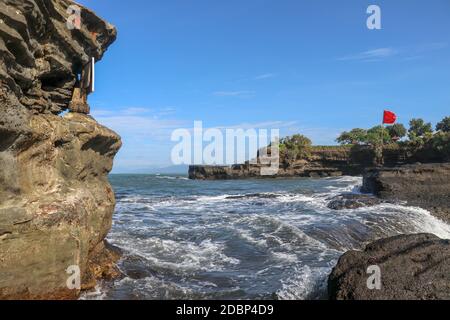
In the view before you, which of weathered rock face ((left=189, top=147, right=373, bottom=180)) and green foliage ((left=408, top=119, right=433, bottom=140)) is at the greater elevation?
green foliage ((left=408, top=119, right=433, bottom=140))

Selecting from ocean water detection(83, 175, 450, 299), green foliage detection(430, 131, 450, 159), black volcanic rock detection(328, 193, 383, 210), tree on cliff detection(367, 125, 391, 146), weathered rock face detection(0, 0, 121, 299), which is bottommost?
ocean water detection(83, 175, 450, 299)

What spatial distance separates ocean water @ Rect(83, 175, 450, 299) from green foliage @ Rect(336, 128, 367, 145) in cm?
6463

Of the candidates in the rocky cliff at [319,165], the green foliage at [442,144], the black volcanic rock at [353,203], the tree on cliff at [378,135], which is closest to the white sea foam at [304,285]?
the black volcanic rock at [353,203]

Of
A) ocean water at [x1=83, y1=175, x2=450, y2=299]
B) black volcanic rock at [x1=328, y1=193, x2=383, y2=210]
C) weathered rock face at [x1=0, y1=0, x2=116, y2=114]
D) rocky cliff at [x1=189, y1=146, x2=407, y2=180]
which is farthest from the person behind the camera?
rocky cliff at [x1=189, y1=146, x2=407, y2=180]

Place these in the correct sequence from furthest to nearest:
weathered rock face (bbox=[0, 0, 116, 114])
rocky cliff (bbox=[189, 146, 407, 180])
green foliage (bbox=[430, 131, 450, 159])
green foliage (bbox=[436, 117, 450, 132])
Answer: green foliage (bbox=[436, 117, 450, 132]) → rocky cliff (bbox=[189, 146, 407, 180]) → green foliage (bbox=[430, 131, 450, 159]) → weathered rock face (bbox=[0, 0, 116, 114])

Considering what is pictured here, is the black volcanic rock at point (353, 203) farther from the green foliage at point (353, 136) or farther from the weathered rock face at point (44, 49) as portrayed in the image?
the green foliage at point (353, 136)

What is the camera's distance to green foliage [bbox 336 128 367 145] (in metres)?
79.3

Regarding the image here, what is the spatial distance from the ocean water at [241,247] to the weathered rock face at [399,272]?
90 cm

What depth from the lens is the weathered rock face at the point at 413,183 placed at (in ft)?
63.4

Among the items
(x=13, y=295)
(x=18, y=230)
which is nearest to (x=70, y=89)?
(x=18, y=230)

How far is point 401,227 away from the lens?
1320 cm

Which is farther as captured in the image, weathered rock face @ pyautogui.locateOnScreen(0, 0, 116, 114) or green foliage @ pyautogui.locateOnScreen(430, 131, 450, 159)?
green foliage @ pyautogui.locateOnScreen(430, 131, 450, 159)

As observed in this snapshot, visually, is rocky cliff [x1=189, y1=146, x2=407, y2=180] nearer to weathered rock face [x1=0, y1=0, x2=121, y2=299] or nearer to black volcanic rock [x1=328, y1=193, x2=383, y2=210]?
black volcanic rock [x1=328, y1=193, x2=383, y2=210]

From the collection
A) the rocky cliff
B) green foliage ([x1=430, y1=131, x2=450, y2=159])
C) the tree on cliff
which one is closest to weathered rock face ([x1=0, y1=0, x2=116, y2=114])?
green foliage ([x1=430, y1=131, x2=450, y2=159])
